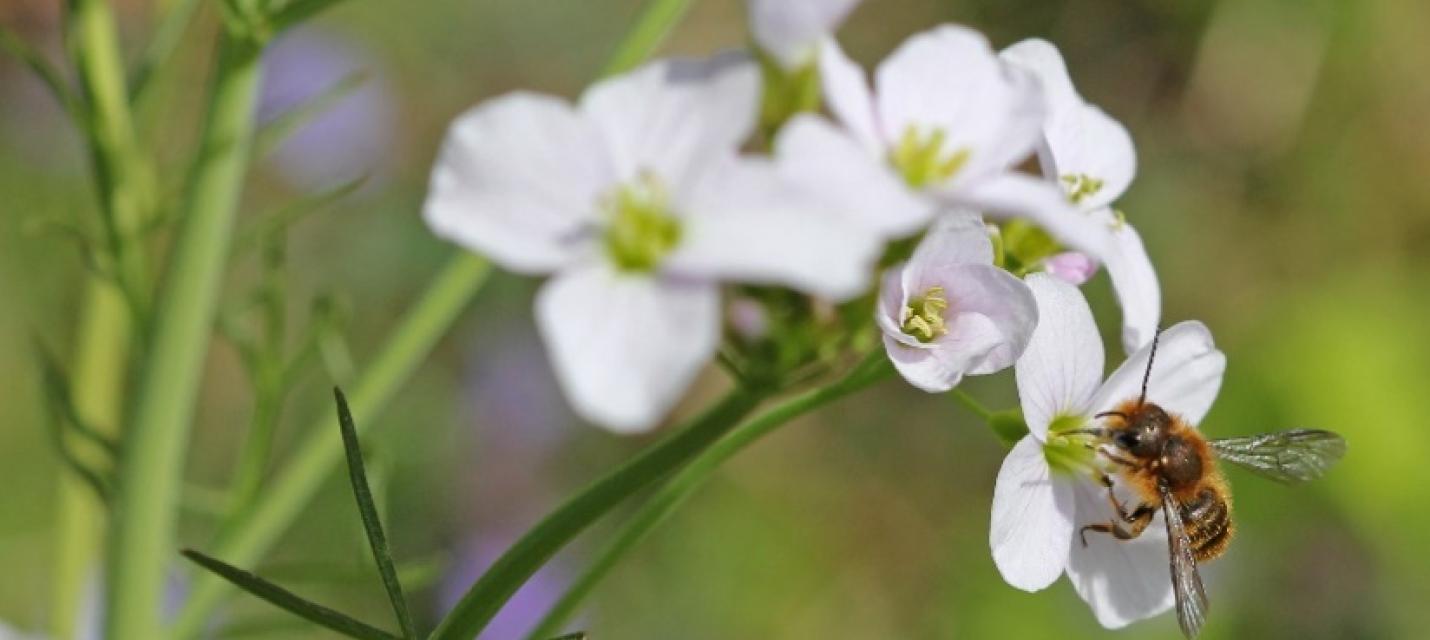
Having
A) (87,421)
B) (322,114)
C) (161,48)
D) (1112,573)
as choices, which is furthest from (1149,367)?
(322,114)

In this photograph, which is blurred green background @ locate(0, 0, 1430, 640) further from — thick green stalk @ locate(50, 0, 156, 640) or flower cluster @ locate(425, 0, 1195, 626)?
flower cluster @ locate(425, 0, 1195, 626)

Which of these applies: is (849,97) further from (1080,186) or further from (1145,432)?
(1145,432)

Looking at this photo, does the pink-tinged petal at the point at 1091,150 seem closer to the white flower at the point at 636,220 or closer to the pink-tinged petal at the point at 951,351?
the pink-tinged petal at the point at 951,351

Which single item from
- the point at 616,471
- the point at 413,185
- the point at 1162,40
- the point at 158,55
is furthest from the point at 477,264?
the point at 1162,40

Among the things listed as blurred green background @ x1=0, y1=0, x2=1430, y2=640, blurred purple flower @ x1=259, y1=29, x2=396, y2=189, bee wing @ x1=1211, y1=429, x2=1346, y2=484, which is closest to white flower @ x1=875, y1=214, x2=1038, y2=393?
bee wing @ x1=1211, y1=429, x2=1346, y2=484

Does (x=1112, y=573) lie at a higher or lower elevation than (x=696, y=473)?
lower

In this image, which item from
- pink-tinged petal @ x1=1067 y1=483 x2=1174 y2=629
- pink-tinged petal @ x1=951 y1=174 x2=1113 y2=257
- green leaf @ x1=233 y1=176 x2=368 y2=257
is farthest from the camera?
green leaf @ x1=233 y1=176 x2=368 y2=257
